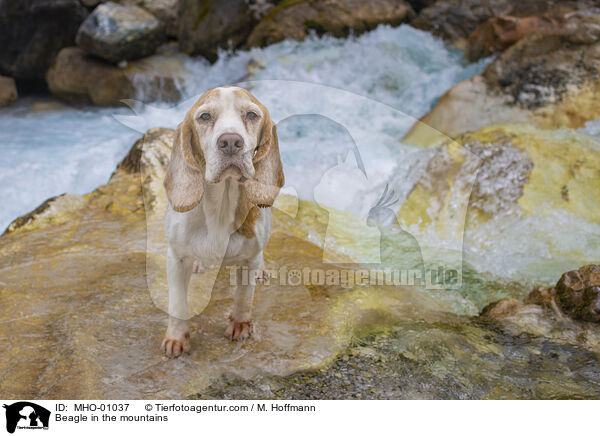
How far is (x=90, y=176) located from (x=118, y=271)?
3263 mm

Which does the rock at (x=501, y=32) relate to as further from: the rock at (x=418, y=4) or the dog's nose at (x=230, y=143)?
the dog's nose at (x=230, y=143)

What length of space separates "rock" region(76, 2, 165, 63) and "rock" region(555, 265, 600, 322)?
308 inches

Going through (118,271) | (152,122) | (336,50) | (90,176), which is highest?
(336,50)

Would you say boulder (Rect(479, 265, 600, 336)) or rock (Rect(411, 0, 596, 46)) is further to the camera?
rock (Rect(411, 0, 596, 46))

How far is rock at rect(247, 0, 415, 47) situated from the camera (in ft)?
29.2

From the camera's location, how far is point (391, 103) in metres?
7.84

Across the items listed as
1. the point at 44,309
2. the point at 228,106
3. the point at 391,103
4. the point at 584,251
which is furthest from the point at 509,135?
the point at 44,309

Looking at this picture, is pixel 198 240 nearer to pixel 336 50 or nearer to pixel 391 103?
pixel 391 103

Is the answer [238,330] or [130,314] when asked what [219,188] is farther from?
[130,314]

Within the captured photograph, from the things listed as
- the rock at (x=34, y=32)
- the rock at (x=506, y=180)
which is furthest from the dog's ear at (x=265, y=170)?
the rock at (x=34, y=32)

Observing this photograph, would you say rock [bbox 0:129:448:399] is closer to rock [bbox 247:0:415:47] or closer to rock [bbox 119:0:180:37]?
rock [bbox 247:0:415:47]
